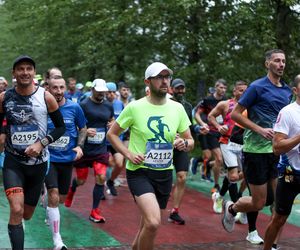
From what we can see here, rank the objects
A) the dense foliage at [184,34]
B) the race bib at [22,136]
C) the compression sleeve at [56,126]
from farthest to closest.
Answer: the dense foliage at [184,34] < the compression sleeve at [56,126] < the race bib at [22,136]

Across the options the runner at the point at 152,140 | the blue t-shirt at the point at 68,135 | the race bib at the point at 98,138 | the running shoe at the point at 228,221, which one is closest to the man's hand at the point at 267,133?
the runner at the point at 152,140

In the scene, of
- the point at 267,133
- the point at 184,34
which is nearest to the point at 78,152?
the point at 267,133

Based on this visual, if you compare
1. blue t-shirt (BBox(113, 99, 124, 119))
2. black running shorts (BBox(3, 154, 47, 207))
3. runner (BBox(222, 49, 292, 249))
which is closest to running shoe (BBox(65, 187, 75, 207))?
black running shorts (BBox(3, 154, 47, 207))

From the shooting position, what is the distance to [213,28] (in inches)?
583

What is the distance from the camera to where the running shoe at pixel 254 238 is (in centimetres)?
698

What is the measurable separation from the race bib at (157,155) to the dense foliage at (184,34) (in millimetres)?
8435

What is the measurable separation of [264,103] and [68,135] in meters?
2.45

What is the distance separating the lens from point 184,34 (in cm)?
1582

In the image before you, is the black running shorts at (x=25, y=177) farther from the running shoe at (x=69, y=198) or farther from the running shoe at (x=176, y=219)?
the running shoe at (x=176, y=219)

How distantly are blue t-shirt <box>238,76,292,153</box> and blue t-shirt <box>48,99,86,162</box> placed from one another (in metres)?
2.08

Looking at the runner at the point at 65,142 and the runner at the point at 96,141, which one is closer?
the runner at the point at 65,142

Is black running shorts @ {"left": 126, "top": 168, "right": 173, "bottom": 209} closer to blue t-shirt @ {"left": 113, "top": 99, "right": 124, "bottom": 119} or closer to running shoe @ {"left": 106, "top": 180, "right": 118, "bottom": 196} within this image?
running shoe @ {"left": 106, "top": 180, "right": 118, "bottom": 196}

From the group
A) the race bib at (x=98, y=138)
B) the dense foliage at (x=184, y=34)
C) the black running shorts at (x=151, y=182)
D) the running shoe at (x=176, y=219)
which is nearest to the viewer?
the black running shorts at (x=151, y=182)

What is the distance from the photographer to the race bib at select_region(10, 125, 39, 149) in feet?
17.4
